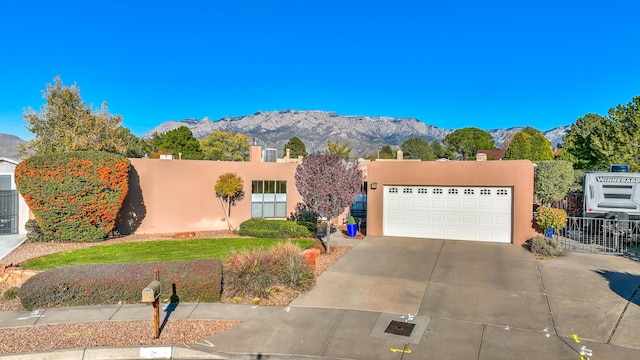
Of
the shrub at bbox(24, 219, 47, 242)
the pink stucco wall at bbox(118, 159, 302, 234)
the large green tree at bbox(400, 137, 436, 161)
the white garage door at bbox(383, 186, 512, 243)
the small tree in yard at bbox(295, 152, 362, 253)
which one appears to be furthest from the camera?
the large green tree at bbox(400, 137, 436, 161)

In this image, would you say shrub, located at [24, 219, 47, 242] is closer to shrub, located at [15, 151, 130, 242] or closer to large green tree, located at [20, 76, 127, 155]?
shrub, located at [15, 151, 130, 242]

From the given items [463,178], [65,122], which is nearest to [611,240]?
[463,178]

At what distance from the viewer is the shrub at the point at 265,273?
8562 millimetres

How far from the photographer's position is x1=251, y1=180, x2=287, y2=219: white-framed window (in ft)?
58.9

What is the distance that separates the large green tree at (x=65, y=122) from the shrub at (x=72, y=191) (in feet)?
36.3

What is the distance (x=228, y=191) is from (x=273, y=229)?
106 inches

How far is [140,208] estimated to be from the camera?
52.0 ft

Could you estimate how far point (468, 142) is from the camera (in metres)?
79.8

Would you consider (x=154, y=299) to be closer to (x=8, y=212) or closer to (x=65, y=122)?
(x=8, y=212)

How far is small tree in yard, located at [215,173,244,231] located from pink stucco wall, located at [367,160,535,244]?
5.75 meters

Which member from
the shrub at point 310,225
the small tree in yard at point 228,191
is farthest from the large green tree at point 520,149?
the small tree in yard at point 228,191

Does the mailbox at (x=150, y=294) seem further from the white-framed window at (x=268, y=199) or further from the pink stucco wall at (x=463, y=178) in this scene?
the white-framed window at (x=268, y=199)

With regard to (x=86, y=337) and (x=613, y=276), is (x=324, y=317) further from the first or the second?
(x=613, y=276)

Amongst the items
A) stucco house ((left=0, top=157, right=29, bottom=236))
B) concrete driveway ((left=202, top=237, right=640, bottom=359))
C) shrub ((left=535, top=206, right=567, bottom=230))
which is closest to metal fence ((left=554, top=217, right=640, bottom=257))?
shrub ((left=535, top=206, right=567, bottom=230))
